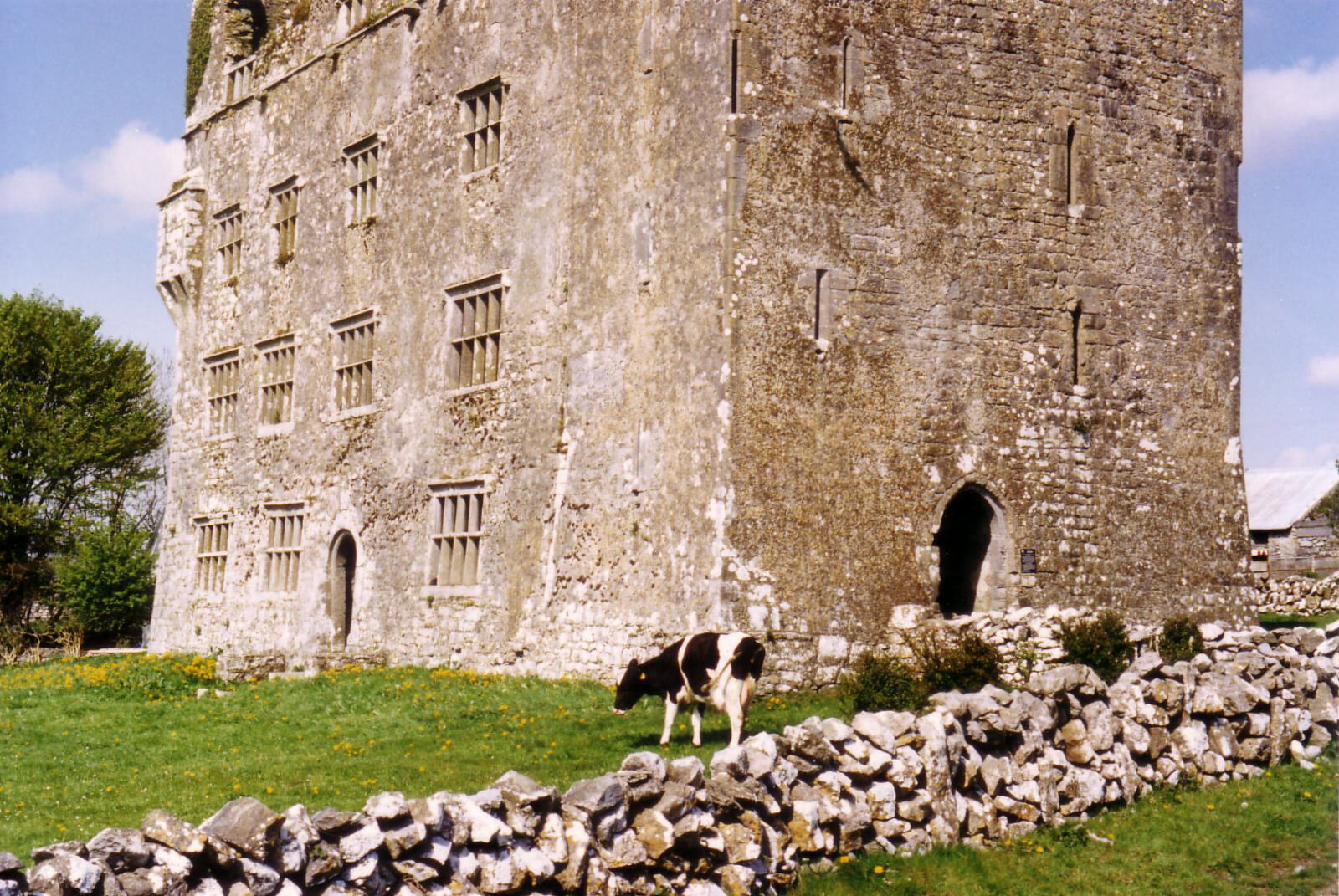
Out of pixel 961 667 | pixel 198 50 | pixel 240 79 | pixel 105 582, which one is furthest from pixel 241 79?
pixel 961 667

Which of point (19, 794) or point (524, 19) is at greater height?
point (524, 19)

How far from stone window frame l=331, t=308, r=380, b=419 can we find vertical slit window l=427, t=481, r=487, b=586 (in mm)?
3202

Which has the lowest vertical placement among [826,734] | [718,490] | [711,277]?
[826,734]

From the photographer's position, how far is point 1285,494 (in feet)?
154

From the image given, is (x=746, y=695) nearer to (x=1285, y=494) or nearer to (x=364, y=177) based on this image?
(x=364, y=177)

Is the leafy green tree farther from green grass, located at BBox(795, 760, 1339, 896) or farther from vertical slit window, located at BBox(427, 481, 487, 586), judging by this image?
green grass, located at BBox(795, 760, 1339, 896)

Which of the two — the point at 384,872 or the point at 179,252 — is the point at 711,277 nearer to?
the point at 384,872

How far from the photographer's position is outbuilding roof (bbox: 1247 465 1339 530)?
45.3m

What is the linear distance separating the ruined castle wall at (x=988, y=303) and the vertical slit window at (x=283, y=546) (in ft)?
43.4

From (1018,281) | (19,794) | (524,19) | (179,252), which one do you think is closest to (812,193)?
(1018,281)

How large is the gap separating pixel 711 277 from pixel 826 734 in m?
8.64

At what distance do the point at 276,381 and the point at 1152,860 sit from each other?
73.9ft

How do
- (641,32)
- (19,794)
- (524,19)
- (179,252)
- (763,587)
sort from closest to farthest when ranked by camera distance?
(19,794), (763,587), (641,32), (524,19), (179,252)

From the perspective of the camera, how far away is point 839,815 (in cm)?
1104
